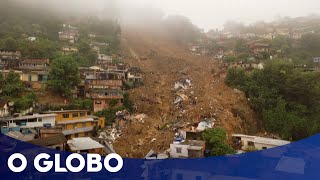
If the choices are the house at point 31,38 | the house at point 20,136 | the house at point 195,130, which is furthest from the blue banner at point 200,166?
the house at point 31,38

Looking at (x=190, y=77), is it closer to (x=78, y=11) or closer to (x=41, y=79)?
(x=78, y=11)

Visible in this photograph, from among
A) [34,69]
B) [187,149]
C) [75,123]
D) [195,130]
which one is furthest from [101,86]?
[187,149]

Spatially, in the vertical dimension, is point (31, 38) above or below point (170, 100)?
above

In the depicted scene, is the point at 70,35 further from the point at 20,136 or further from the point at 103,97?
the point at 20,136

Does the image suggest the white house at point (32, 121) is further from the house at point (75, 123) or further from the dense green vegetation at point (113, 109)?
the dense green vegetation at point (113, 109)

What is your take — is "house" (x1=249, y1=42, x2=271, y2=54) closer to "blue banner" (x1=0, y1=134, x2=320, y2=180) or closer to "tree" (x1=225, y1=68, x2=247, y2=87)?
"tree" (x1=225, y1=68, x2=247, y2=87)

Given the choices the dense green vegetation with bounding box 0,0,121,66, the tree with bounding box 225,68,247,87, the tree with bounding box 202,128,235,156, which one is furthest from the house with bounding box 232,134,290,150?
the dense green vegetation with bounding box 0,0,121,66
